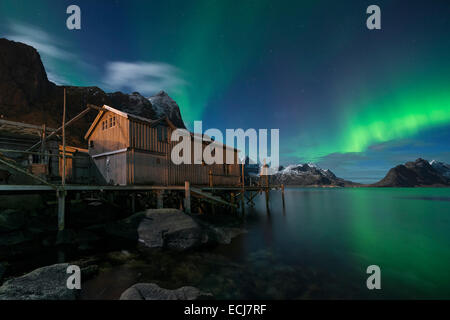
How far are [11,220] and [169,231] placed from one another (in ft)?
31.2

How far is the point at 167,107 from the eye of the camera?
106062 mm

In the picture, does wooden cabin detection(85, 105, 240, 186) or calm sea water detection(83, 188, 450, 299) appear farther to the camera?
wooden cabin detection(85, 105, 240, 186)

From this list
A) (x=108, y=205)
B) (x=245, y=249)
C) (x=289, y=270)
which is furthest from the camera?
(x=108, y=205)

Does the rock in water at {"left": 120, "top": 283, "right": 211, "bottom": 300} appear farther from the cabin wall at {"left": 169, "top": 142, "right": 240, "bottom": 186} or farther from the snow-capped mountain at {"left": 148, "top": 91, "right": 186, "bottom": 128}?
the snow-capped mountain at {"left": 148, "top": 91, "right": 186, "bottom": 128}

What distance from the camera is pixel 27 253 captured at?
30.6ft

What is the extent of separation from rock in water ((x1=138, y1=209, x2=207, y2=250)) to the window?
25.8ft

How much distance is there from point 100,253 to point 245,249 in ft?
25.3

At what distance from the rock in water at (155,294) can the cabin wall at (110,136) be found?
11830mm

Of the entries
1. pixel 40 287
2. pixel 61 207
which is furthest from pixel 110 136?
pixel 40 287

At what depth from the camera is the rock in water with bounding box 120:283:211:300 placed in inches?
222

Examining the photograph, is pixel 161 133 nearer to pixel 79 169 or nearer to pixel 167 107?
pixel 79 169

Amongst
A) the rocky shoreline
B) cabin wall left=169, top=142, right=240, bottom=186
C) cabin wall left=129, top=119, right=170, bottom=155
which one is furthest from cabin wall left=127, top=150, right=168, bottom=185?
the rocky shoreline

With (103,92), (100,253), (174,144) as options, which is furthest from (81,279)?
(103,92)

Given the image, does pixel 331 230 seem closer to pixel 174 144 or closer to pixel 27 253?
pixel 174 144
